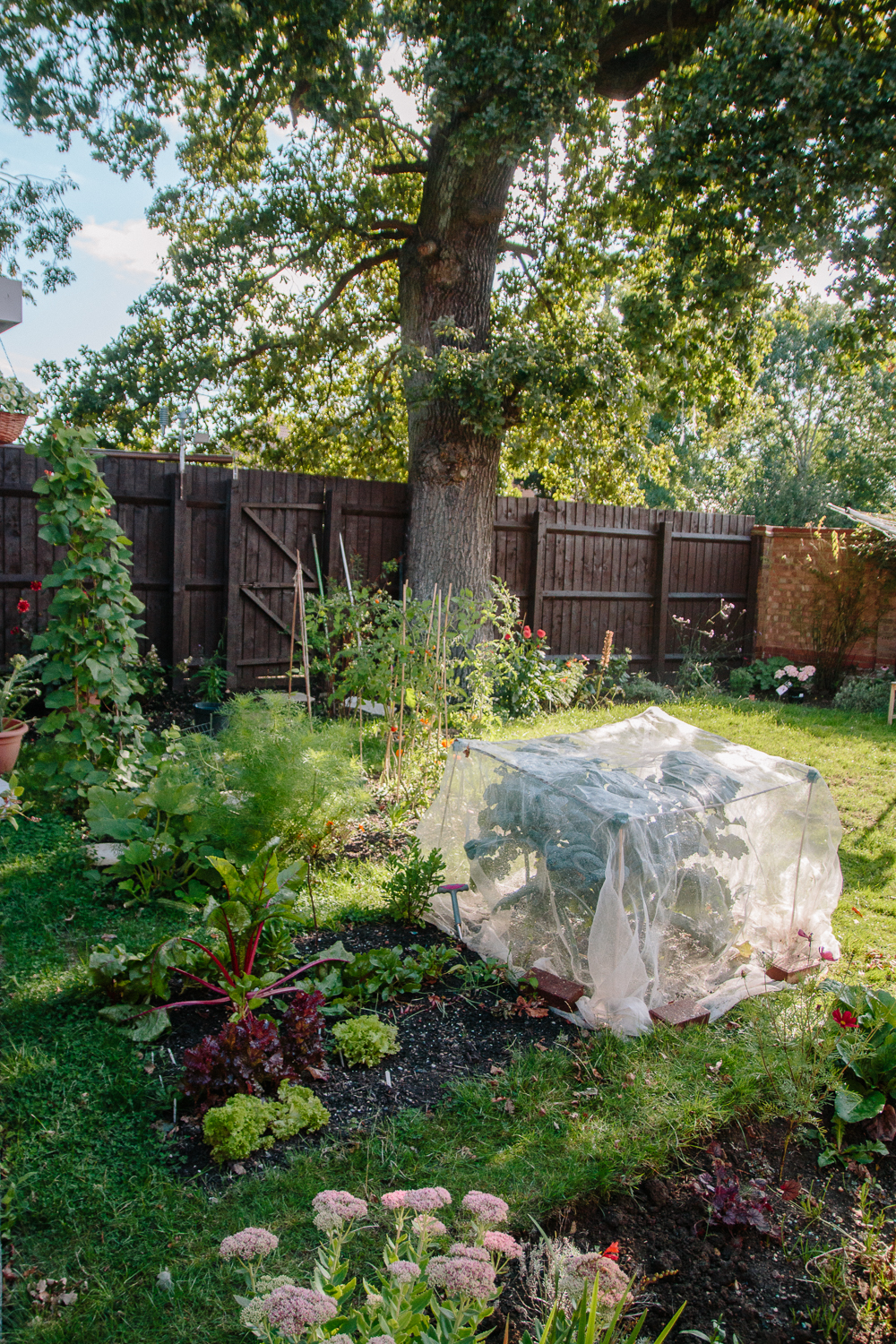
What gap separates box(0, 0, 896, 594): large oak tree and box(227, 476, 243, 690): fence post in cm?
156

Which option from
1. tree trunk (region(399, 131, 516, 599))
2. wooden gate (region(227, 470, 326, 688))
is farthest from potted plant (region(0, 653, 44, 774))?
tree trunk (region(399, 131, 516, 599))

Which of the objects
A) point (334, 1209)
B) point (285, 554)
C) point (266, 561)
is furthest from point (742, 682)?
point (334, 1209)

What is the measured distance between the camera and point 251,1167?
2.21 meters

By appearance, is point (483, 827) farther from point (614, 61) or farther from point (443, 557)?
point (614, 61)

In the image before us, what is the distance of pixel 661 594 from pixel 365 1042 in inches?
335

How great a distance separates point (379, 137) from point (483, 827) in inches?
317

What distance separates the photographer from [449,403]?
759 centimetres

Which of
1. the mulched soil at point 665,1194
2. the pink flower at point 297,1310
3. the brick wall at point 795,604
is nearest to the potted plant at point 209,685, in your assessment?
the mulched soil at point 665,1194

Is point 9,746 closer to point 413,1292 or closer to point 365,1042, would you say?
point 365,1042

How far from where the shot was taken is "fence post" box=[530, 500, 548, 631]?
923 cm

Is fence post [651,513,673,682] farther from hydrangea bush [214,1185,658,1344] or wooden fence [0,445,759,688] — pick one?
hydrangea bush [214,1185,658,1344]

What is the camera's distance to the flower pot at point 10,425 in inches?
188

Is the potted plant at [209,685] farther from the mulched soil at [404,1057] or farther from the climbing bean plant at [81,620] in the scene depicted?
the mulched soil at [404,1057]

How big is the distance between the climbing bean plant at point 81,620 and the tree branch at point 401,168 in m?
5.60
